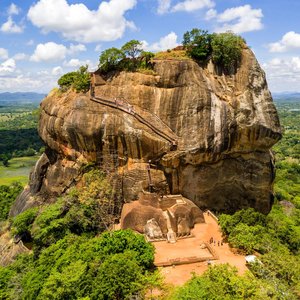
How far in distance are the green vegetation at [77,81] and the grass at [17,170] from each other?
44.1 meters

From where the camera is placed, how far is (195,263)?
20.3 metres

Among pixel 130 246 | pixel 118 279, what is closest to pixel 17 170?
pixel 130 246

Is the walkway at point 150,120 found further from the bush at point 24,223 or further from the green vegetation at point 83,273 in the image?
the bush at point 24,223

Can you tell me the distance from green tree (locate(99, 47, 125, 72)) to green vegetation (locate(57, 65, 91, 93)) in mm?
1785

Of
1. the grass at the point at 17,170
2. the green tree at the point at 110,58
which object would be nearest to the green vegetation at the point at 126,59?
the green tree at the point at 110,58

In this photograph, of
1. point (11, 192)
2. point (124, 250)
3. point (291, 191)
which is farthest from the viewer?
point (291, 191)

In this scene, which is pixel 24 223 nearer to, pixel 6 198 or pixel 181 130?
pixel 181 130

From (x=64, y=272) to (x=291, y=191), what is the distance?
53699mm

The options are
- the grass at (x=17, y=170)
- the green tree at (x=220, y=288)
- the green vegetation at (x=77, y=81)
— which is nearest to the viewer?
the green tree at (x=220, y=288)

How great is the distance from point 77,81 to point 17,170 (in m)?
61.7

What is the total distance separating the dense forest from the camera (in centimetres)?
1535

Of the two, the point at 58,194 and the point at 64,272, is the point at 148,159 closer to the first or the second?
the point at 58,194

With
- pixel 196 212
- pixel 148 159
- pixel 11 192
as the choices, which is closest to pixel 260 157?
pixel 196 212

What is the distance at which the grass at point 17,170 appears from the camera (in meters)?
71.5
